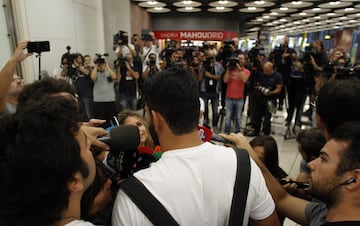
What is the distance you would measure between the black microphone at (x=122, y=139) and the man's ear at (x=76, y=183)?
0.25 m

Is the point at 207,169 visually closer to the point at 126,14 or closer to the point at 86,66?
the point at 86,66

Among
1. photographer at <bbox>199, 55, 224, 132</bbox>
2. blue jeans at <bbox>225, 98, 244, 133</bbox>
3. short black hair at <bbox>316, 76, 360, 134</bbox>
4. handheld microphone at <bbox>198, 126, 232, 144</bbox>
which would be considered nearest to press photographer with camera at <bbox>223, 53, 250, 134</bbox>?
blue jeans at <bbox>225, 98, 244, 133</bbox>

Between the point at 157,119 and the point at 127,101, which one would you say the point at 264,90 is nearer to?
the point at 127,101

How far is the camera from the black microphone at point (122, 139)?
3.14 feet

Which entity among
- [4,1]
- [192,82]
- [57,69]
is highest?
[4,1]

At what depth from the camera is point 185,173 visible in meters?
0.86

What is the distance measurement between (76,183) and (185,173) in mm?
335

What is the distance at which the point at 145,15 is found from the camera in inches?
461

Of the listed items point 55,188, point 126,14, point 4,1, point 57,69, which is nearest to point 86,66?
point 57,69

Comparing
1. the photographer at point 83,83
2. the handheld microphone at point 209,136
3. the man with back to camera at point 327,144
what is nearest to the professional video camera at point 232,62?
the photographer at point 83,83

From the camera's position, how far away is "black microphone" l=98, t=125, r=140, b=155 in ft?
3.14

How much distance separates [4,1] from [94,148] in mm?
3523

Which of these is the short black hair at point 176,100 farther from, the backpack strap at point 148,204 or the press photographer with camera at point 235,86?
the press photographer with camera at point 235,86

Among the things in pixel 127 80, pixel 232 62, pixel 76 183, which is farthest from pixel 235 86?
pixel 76 183
